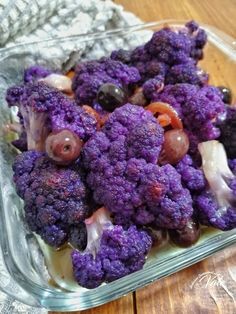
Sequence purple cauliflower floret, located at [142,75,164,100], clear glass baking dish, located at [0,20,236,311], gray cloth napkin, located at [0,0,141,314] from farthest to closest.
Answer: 1. gray cloth napkin, located at [0,0,141,314]
2. purple cauliflower floret, located at [142,75,164,100]
3. clear glass baking dish, located at [0,20,236,311]

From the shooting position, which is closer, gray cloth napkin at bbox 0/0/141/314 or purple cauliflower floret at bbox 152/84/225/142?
purple cauliflower floret at bbox 152/84/225/142

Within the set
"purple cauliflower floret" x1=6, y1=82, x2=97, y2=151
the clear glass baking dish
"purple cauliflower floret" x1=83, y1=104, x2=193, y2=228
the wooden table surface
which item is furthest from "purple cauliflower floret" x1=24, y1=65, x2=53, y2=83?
the wooden table surface

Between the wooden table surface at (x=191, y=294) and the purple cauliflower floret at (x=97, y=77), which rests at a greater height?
the purple cauliflower floret at (x=97, y=77)

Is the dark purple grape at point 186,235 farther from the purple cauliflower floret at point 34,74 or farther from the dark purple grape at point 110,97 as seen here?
the purple cauliflower floret at point 34,74

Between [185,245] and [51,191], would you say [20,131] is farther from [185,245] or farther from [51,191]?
[185,245]

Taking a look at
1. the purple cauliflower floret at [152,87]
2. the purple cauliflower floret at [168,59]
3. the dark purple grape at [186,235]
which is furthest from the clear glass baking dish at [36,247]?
the purple cauliflower floret at [152,87]

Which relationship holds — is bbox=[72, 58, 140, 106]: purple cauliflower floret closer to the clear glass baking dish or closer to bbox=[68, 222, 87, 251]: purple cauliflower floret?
the clear glass baking dish
